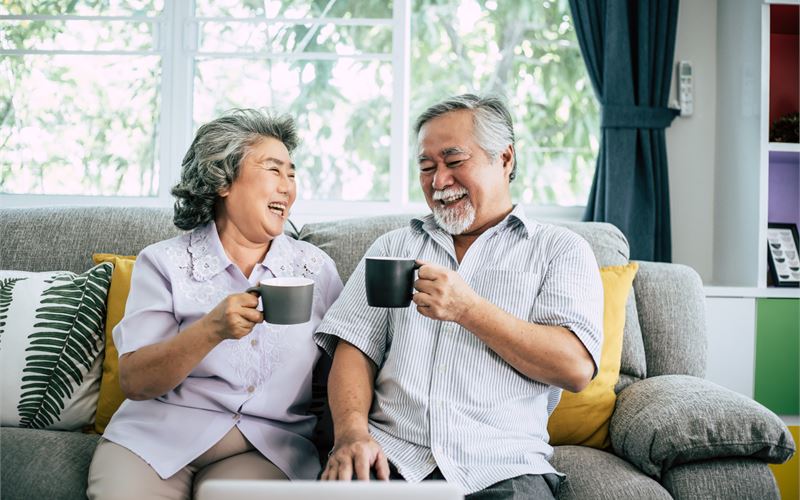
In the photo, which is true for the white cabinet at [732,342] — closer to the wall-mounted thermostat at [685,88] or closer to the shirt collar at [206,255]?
the wall-mounted thermostat at [685,88]

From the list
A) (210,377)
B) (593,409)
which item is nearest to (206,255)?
(210,377)

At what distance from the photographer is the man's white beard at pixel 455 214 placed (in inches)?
67.4

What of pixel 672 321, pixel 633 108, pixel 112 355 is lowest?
pixel 112 355

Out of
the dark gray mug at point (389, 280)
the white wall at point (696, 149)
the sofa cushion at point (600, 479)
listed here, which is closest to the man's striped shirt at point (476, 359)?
the sofa cushion at point (600, 479)

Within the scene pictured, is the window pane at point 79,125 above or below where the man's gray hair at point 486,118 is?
above

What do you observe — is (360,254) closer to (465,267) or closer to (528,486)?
(465,267)

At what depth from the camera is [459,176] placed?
67.8 inches

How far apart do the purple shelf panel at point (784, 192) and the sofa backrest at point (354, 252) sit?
4.07 ft

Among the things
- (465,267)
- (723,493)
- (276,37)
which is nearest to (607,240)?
(465,267)

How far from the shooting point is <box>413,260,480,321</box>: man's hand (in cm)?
139

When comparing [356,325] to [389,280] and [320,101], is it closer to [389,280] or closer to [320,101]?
[389,280]

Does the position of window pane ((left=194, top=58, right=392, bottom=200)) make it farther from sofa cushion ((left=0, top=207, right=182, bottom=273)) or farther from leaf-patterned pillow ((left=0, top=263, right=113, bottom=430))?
leaf-patterned pillow ((left=0, top=263, right=113, bottom=430))

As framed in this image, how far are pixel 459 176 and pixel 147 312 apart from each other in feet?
2.68

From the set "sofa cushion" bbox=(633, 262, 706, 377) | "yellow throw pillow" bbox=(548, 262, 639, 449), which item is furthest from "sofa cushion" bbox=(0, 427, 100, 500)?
"sofa cushion" bbox=(633, 262, 706, 377)
